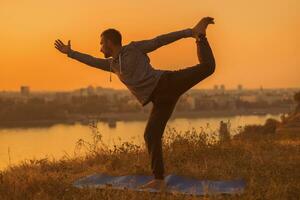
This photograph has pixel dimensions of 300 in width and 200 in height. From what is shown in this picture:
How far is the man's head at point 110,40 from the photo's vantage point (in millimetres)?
5875

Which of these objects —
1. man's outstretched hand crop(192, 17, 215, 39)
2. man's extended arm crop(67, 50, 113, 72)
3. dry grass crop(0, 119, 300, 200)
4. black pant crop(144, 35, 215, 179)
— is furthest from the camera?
man's extended arm crop(67, 50, 113, 72)

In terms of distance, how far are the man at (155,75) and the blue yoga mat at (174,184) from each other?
284 millimetres

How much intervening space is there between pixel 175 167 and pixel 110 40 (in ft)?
7.53

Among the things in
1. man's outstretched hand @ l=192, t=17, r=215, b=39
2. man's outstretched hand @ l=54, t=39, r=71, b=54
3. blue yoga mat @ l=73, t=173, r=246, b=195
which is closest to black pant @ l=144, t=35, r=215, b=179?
man's outstretched hand @ l=192, t=17, r=215, b=39

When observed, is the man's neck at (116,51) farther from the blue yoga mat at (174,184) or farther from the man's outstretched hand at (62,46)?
the blue yoga mat at (174,184)

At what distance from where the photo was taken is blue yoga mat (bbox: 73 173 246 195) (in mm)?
5695

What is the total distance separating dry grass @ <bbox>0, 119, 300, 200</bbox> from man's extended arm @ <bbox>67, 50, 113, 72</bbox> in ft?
4.93

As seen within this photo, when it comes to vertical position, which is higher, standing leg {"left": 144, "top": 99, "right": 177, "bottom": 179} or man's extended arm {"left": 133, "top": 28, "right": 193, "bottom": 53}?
man's extended arm {"left": 133, "top": 28, "right": 193, "bottom": 53}

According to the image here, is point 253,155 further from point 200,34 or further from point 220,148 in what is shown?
point 200,34

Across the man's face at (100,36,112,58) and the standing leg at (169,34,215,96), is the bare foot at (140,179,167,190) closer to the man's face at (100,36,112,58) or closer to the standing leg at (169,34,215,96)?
the standing leg at (169,34,215,96)

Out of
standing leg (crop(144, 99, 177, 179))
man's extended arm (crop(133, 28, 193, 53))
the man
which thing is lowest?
standing leg (crop(144, 99, 177, 179))

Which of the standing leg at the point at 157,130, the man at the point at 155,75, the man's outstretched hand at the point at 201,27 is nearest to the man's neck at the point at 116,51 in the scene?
the man at the point at 155,75

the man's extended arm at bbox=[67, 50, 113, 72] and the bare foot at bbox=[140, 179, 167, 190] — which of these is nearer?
the bare foot at bbox=[140, 179, 167, 190]

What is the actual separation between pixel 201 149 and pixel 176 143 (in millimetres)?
617
